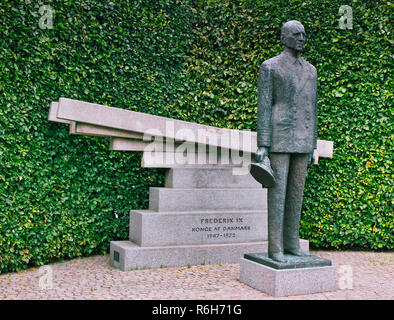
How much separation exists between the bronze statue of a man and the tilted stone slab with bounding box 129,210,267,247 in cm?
164

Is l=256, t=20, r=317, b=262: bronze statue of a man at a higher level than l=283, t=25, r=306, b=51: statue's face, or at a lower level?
lower

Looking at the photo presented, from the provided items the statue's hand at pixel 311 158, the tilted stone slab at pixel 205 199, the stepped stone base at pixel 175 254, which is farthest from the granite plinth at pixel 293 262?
the tilted stone slab at pixel 205 199

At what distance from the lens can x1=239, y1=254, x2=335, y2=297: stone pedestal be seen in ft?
15.3

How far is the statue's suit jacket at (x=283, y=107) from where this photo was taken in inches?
193

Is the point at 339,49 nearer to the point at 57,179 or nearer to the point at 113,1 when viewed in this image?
the point at 113,1

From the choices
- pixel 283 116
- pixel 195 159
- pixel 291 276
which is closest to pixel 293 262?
pixel 291 276

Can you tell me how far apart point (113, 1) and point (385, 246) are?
22.3 feet

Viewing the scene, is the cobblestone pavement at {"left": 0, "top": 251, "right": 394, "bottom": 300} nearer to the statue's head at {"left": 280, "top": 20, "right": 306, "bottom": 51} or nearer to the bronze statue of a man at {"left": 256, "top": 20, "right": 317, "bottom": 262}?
the bronze statue of a man at {"left": 256, "top": 20, "right": 317, "bottom": 262}

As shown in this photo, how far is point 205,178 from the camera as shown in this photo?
670cm

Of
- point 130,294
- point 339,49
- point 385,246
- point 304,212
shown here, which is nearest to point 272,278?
point 130,294

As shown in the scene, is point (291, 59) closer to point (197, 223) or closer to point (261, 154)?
point (261, 154)

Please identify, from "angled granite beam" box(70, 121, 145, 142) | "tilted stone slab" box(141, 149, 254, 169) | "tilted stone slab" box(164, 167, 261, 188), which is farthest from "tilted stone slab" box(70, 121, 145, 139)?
"tilted stone slab" box(164, 167, 261, 188)

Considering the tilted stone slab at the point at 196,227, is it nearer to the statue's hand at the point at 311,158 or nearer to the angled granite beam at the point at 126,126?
the angled granite beam at the point at 126,126

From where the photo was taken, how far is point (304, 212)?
7.68 metres
